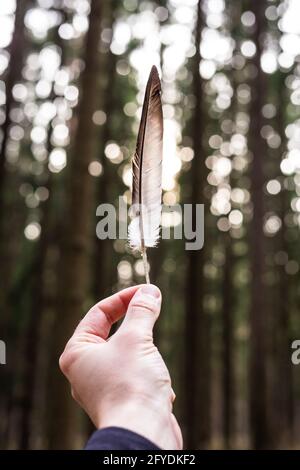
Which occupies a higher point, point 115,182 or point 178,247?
point 115,182

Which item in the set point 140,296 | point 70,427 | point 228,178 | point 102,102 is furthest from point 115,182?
point 140,296

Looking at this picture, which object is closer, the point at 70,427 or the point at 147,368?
the point at 147,368

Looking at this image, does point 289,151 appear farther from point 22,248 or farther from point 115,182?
point 22,248

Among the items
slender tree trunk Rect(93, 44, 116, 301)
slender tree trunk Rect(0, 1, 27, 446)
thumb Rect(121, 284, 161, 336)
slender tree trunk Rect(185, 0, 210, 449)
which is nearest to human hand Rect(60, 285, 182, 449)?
thumb Rect(121, 284, 161, 336)

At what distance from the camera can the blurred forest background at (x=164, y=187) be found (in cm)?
594

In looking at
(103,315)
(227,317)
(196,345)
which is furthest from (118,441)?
(227,317)

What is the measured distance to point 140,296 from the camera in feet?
4.61

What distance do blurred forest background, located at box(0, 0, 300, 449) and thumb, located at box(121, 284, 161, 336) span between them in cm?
344

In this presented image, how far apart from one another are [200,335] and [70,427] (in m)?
3.85

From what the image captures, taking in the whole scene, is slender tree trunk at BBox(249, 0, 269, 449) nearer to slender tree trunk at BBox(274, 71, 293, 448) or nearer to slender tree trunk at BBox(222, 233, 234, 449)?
slender tree trunk at BBox(274, 71, 293, 448)

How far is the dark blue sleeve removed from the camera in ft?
3.41

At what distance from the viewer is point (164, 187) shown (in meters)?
5.49

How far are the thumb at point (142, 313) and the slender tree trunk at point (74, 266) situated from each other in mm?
A: 3443

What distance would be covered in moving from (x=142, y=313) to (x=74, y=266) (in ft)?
11.6
